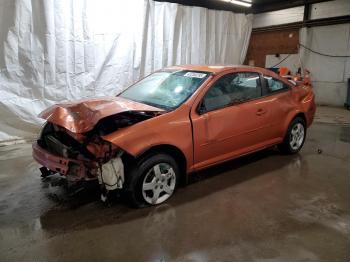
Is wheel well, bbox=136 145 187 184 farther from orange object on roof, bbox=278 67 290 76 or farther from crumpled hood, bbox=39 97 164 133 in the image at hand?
orange object on roof, bbox=278 67 290 76

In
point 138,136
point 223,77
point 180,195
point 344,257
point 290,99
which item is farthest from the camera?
point 290,99

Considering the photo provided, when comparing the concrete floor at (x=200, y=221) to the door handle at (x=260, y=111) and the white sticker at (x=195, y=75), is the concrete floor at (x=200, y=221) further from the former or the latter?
the white sticker at (x=195, y=75)

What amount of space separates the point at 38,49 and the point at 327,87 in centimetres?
801

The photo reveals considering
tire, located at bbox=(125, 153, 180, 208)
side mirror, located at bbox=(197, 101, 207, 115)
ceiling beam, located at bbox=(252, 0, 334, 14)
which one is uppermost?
ceiling beam, located at bbox=(252, 0, 334, 14)

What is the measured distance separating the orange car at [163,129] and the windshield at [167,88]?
0.01 meters

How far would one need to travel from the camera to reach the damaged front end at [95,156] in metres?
2.78

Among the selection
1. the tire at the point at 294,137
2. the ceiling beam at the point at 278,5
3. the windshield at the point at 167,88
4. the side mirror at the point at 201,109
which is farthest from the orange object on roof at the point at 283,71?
the side mirror at the point at 201,109

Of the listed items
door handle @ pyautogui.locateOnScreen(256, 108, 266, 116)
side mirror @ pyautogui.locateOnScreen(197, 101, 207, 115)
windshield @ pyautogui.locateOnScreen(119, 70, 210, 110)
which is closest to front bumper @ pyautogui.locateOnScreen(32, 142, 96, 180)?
windshield @ pyautogui.locateOnScreen(119, 70, 210, 110)

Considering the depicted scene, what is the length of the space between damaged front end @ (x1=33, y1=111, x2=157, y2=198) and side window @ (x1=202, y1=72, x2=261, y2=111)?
0.78 metres

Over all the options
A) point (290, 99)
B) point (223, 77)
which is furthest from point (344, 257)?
point (290, 99)

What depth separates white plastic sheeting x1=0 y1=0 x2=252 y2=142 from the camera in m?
5.25

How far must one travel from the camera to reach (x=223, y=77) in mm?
3607

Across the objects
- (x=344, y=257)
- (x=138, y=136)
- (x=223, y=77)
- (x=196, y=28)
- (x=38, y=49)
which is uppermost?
(x=196, y=28)

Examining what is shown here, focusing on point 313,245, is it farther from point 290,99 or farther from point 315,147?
point 315,147
